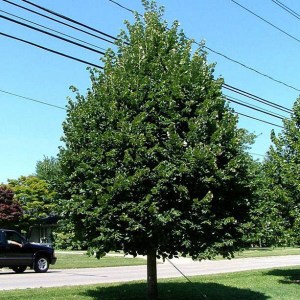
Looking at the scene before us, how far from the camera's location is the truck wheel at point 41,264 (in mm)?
21234

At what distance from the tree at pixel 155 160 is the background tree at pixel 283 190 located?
542cm

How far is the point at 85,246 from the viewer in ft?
32.0

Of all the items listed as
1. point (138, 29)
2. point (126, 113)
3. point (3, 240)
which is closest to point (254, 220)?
point (126, 113)

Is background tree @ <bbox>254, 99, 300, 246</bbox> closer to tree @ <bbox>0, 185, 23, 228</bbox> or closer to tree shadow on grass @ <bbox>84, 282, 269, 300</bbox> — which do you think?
tree shadow on grass @ <bbox>84, 282, 269, 300</bbox>

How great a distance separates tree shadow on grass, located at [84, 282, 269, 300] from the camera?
1184 centimetres

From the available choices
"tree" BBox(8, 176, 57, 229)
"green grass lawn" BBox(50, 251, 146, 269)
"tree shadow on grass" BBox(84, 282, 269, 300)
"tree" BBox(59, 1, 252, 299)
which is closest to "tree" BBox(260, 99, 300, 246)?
"tree shadow on grass" BBox(84, 282, 269, 300)

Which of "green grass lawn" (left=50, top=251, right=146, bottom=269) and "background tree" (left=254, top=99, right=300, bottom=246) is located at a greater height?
"background tree" (left=254, top=99, right=300, bottom=246)

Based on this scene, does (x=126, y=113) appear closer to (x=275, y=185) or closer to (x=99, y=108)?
(x=99, y=108)

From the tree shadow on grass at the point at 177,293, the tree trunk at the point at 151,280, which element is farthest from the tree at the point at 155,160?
the tree shadow on grass at the point at 177,293

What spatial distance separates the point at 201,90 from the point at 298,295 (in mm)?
6518

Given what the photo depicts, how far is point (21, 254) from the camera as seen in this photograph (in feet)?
68.0

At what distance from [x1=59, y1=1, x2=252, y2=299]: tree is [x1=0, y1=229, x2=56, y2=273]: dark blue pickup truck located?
37.4 ft

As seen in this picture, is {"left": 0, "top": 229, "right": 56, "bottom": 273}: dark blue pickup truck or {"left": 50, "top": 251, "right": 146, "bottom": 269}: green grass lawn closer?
{"left": 0, "top": 229, "right": 56, "bottom": 273}: dark blue pickup truck

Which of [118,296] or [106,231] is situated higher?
[106,231]
